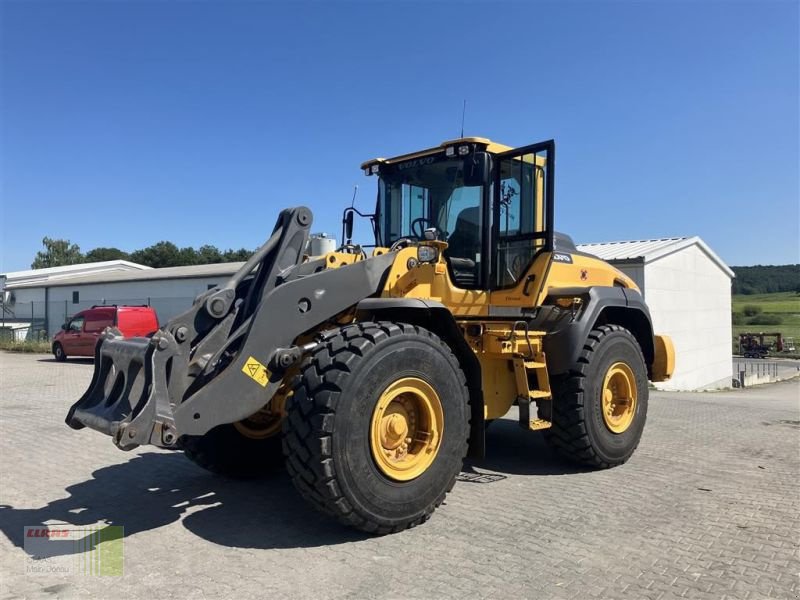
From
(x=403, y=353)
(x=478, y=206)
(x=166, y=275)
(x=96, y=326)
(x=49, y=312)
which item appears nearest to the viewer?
(x=403, y=353)

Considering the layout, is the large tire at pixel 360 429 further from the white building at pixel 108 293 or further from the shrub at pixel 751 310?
the shrub at pixel 751 310

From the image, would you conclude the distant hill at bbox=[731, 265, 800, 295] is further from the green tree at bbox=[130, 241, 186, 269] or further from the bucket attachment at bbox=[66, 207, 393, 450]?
the bucket attachment at bbox=[66, 207, 393, 450]

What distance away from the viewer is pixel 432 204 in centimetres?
609

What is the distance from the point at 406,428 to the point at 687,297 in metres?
21.8

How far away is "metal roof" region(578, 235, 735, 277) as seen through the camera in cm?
2027

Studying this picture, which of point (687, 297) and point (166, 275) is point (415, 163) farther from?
point (166, 275)

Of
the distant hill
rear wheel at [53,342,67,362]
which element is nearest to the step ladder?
rear wheel at [53,342,67,362]

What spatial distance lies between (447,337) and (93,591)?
9.77 ft

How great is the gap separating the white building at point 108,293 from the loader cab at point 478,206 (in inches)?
768

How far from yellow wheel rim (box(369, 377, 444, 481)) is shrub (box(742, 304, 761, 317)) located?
82400 millimetres

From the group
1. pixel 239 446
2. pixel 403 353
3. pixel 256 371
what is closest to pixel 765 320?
pixel 239 446

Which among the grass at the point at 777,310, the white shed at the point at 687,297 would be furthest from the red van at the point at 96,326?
the grass at the point at 777,310

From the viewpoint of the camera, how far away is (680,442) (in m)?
7.53

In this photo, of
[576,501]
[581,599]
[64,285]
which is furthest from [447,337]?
[64,285]
